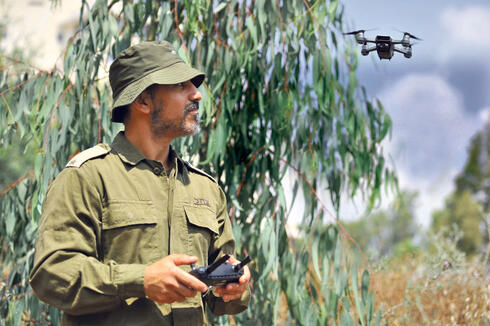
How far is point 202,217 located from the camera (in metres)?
Result: 2.36

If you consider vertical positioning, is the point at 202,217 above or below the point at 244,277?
above

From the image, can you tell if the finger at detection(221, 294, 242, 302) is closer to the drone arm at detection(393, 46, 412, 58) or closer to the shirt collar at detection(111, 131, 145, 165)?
the shirt collar at detection(111, 131, 145, 165)

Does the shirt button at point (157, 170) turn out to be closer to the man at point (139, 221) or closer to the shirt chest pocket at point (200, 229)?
the man at point (139, 221)

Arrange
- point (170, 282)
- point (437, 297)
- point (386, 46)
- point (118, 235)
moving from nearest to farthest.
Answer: point (170, 282) → point (386, 46) → point (118, 235) → point (437, 297)

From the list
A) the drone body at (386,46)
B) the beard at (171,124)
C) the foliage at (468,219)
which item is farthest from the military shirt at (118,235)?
the foliage at (468,219)

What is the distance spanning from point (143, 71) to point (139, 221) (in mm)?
558

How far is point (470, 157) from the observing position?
3719cm

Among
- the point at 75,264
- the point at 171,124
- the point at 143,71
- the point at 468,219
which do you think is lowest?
the point at 468,219

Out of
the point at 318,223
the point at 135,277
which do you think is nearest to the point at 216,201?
the point at 135,277

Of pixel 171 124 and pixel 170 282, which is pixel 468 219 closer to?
pixel 171 124

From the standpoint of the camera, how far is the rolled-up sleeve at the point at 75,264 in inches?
78.4

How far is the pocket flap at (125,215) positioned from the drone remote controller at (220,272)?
10.2 inches

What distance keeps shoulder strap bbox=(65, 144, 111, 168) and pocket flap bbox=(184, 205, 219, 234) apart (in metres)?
0.33

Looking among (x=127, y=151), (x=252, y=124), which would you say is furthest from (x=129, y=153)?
(x=252, y=124)
